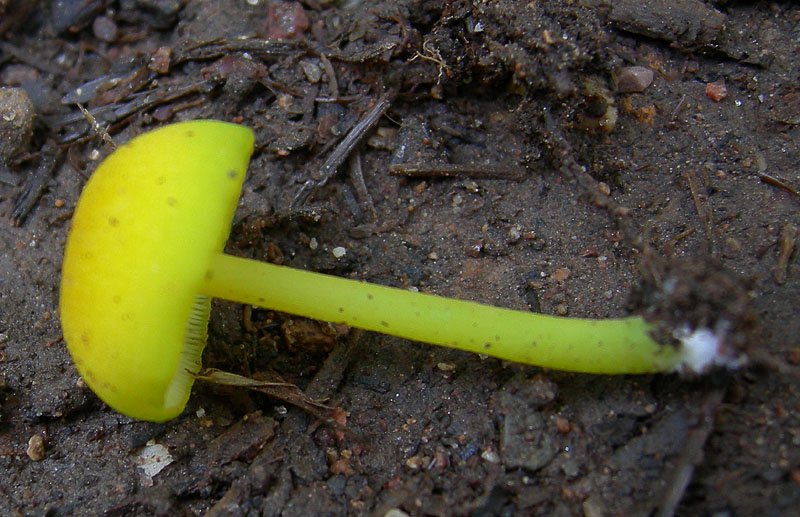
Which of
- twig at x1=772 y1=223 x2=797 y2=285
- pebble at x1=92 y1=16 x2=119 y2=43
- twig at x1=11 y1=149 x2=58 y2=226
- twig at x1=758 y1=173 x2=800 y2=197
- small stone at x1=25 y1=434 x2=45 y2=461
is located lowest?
small stone at x1=25 y1=434 x2=45 y2=461

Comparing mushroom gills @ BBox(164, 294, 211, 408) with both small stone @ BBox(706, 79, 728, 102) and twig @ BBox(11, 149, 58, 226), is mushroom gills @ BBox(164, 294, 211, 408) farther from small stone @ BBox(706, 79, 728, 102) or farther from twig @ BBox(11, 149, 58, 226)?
small stone @ BBox(706, 79, 728, 102)

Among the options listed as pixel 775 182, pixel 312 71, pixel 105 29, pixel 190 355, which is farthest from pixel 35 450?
pixel 775 182

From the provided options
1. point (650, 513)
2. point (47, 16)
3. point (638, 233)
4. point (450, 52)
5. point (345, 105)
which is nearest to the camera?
point (650, 513)

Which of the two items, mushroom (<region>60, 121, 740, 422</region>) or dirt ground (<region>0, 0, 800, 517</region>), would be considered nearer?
mushroom (<region>60, 121, 740, 422</region>)

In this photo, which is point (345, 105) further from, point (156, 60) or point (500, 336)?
point (500, 336)

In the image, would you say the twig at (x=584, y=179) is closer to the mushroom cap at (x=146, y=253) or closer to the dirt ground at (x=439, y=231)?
the dirt ground at (x=439, y=231)

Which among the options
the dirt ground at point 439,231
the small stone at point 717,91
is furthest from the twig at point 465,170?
the small stone at point 717,91

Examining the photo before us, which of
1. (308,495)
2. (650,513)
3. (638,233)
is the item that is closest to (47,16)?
(308,495)

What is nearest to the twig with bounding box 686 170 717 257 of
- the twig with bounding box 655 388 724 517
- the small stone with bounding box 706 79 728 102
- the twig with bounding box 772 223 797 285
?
the twig with bounding box 772 223 797 285
